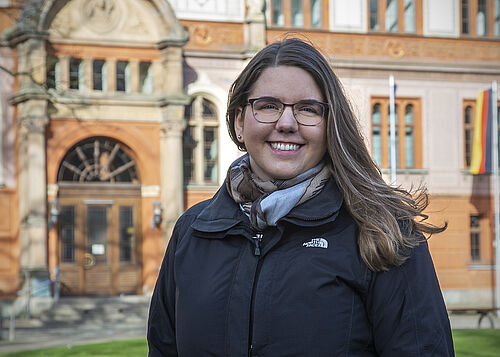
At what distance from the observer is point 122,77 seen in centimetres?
2450

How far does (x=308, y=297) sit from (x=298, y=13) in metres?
24.8

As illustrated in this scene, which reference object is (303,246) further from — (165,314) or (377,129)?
(377,129)

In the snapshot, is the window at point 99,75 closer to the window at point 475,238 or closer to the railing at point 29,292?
the railing at point 29,292

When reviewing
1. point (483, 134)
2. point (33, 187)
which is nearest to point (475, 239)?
point (483, 134)

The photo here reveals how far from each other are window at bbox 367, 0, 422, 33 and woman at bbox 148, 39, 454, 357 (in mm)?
25298

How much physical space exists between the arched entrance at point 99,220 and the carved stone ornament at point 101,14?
2877 mm

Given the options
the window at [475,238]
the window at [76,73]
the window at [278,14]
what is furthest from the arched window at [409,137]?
the window at [76,73]

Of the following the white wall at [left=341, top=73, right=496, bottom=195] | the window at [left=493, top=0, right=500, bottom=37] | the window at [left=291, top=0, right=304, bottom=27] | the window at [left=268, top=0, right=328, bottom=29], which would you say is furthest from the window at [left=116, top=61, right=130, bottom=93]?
the window at [left=493, top=0, right=500, bottom=37]

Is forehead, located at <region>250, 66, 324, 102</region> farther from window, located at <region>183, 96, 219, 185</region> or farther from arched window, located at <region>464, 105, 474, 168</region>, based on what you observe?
arched window, located at <region>464, 105, 474, 168</region>

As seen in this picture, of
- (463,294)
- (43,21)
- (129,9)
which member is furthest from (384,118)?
(43,21)

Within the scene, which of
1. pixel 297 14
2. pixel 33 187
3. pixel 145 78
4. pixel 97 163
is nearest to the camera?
pixel 33 187

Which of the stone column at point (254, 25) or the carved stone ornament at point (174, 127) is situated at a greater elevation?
the stone column at point (254, 25)

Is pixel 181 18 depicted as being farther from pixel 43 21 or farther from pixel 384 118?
pixel 384 118

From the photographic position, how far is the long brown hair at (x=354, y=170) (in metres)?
2.59
